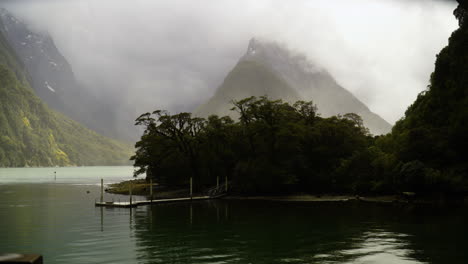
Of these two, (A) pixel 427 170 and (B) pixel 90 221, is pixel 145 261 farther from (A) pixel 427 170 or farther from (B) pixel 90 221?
(A) pixel 427 170

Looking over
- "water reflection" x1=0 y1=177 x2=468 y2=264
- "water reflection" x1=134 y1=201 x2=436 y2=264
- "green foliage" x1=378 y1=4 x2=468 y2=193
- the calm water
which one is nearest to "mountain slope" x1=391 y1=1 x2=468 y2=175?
"green foliage" x1=378 y1=4 x2=468 y2=193

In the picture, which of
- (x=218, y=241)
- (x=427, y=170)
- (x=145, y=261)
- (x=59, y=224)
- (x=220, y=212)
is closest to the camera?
(x=145, y=261)

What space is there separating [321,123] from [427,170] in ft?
82.9

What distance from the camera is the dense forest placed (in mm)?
76562

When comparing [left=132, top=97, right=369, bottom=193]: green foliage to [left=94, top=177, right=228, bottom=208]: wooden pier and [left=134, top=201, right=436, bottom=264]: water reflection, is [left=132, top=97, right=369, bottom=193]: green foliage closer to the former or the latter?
[left=94, top=177, right=228, bottom=208]: wooden pier

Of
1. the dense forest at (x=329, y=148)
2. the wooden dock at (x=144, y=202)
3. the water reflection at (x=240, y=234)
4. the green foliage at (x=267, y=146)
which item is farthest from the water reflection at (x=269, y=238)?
the green foliage at (x=267, y=146)

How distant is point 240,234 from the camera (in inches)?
1715

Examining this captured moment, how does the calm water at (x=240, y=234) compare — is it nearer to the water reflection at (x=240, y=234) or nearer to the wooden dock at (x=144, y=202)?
the water reflection at (x=240, y=234)

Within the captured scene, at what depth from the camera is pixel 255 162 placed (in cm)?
9012

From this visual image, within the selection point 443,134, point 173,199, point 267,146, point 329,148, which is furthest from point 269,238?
point 329,148

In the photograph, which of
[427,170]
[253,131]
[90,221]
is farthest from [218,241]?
[253,131]

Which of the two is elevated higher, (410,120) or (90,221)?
(410,120)

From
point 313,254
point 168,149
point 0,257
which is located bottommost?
point 313,254

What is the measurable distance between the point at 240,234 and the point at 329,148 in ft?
171
